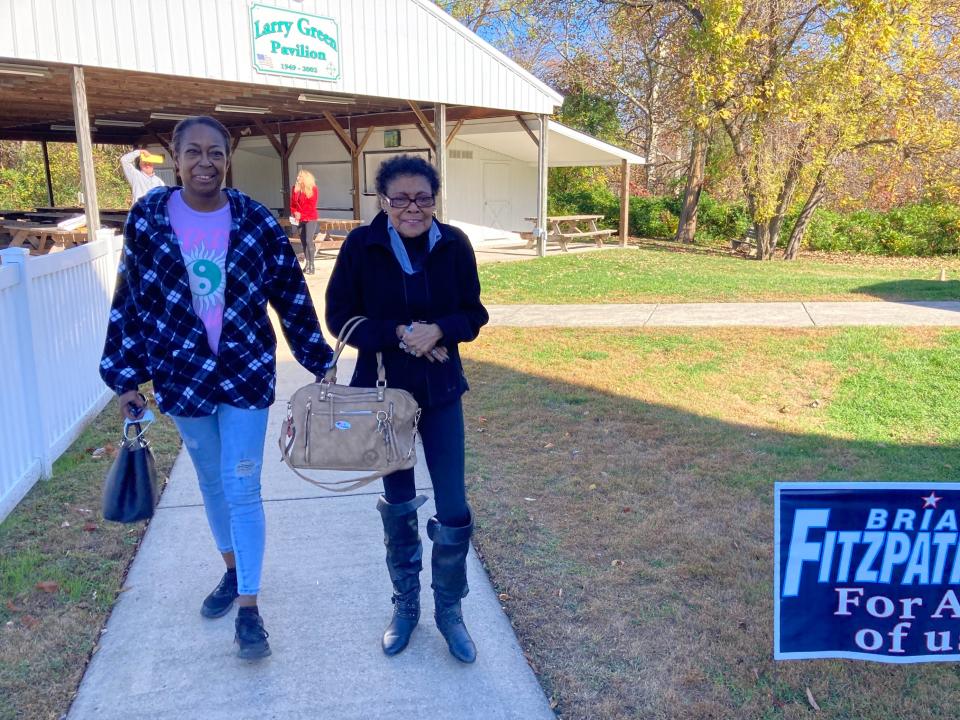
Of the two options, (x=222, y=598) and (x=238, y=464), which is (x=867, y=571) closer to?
(x=238, y=464)

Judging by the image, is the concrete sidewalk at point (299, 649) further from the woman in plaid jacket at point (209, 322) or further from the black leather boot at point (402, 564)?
the woman in plaid jacket at point (209, 322)

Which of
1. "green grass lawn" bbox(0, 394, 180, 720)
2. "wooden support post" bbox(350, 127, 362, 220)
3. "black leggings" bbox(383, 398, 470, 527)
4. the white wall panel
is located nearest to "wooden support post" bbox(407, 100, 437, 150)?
the white wall panel

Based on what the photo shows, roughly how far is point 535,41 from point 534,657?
3323cm

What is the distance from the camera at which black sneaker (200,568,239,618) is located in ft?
10.1

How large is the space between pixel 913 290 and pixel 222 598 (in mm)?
11264

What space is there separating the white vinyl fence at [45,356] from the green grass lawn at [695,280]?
245 inches

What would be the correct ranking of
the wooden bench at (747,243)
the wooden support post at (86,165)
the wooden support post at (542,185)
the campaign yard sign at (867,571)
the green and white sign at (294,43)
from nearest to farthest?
the campaign yard sign at (867,571), the wooden support post at (86,165), the green and white sign at (294,43), the wooden support post at (542,185), the wooden bench at (747,243)

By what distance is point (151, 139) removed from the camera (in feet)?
86.1

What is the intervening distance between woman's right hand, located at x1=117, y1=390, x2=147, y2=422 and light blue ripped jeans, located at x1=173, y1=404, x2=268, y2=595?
6.2 inches

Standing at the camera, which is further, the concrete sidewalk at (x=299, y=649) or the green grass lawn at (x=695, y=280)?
the green grass lawn at (x=695, y=280)

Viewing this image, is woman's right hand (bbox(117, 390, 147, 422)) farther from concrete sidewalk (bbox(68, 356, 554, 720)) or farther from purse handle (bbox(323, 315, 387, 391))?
concrete sidewalk (bbox(68, 356, 554, 720))

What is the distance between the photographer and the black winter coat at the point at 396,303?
8.54 feet

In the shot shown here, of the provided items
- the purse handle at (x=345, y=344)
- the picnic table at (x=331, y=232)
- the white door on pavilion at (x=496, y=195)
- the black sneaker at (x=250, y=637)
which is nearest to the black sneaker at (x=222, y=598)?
the black sneaker at (x=250, y=637)

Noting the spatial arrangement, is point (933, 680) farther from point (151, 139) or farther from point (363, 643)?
point (151, 139)
